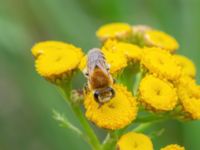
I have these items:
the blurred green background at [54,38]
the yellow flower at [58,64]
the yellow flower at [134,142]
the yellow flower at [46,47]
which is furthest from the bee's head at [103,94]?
the blurred green background at [54,38]

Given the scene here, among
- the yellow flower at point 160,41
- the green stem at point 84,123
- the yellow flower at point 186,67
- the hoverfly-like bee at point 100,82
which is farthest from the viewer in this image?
the yellow flower at point 160,41

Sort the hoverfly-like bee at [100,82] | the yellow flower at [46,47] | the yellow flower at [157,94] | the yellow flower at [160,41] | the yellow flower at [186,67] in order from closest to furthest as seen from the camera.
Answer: the hoverfly-like bee at [100,82]
the yellow flower at [157,94]
the yellow flower at [46,47]
the yellow flower at [186,67]
the yellow flower at [160,41]

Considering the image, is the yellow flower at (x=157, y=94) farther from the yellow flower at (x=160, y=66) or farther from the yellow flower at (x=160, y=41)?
the yellow flower at (x=160, y=41)

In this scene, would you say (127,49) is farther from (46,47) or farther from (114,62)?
(46,47)

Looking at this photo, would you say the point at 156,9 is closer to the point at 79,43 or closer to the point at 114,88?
the point at 79,43

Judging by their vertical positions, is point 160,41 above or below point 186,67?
above

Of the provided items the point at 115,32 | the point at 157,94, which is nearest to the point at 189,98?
the point at 157,94

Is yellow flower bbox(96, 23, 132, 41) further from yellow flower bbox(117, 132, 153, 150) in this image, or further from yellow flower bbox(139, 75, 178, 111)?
yellow flower bbox(117, 132, 153, 150)

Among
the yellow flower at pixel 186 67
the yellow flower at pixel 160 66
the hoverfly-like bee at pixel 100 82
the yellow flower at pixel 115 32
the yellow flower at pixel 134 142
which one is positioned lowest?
the yellow flower at pixel 134 142
